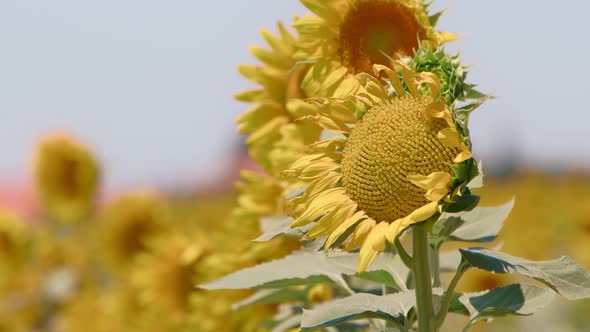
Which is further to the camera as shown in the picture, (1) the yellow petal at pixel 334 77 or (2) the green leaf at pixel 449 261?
(2) the green leaf at pixel 449 261

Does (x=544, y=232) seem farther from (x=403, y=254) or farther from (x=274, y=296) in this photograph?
(x=403, y=254)

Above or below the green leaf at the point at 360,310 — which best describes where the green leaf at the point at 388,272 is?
below

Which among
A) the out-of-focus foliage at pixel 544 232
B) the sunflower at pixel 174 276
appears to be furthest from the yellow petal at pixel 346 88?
the out-of-focus foliage at pixel 544 232

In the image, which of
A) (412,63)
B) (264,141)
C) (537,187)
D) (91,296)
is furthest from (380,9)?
(537,187)

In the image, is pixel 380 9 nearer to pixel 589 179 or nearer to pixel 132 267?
pixel 132 267

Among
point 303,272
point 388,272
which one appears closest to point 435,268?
point 388,272

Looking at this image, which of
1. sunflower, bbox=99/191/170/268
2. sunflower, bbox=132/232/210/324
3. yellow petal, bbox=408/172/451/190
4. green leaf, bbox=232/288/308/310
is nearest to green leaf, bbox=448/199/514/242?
yellow petal, bbox=408/172/451/190

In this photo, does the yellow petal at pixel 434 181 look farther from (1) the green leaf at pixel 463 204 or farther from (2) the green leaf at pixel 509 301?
(2) the green leaf at pixel 509 301
